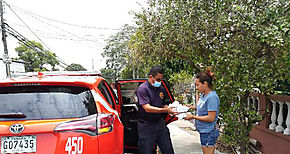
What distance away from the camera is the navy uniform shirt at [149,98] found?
3.81 m

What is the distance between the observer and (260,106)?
18.8 ft

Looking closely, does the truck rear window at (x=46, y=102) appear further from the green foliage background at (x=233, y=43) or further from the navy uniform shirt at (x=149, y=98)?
the green foliage background at (x=233, y=43)

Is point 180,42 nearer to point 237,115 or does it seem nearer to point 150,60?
point 150,60

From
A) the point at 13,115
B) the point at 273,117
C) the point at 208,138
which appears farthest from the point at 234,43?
the point at 13,115

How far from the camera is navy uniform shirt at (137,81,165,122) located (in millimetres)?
3807

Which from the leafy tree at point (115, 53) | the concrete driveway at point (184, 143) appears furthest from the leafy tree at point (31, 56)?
the concrete driveway at point (184, 143)

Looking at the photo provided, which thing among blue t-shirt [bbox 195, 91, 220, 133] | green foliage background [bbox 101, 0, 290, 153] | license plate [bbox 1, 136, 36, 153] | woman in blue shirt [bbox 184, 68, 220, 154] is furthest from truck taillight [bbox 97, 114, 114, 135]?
green foliage background [bbox 101, 0, 290, 153]

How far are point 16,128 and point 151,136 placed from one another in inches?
74.0

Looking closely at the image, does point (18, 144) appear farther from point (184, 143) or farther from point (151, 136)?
point (184, 143)

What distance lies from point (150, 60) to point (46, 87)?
10.7 feet

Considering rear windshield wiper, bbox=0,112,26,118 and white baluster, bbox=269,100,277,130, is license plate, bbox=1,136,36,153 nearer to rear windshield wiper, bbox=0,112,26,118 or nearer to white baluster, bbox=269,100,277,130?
rear windshield wiper, bbox=0,112,26,118

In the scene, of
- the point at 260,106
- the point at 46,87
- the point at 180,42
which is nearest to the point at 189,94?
the point at 260,106

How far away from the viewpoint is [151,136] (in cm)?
388

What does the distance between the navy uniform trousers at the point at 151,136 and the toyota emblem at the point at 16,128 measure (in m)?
1.76
